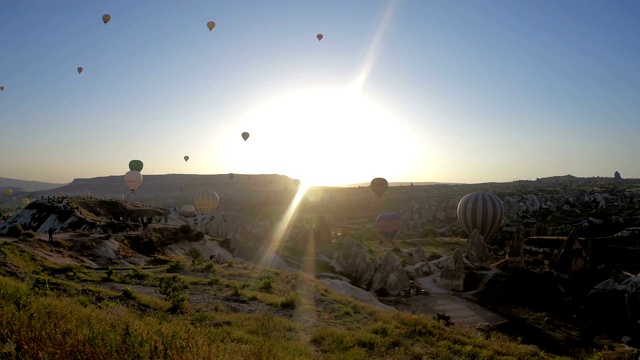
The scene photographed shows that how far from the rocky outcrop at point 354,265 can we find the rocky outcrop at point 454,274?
769 cm

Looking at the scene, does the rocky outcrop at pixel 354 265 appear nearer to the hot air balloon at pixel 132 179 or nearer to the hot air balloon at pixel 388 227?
the hot air balloon at pixel 388 227

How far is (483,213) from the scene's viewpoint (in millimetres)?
58312

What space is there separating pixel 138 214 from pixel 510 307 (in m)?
46.6

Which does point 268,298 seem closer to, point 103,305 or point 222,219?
point 103,305

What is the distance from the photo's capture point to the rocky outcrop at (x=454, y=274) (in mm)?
40469

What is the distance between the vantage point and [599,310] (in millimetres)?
32406

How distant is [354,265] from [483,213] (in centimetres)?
2645

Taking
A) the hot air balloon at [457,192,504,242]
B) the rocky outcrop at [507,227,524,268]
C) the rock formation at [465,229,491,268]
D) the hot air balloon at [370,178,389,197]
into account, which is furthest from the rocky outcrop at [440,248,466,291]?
the hot air balloon at [370,178,389,197]

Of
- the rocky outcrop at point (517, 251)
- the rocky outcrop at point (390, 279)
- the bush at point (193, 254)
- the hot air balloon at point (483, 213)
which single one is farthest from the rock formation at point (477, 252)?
the bush at point (193, 254)

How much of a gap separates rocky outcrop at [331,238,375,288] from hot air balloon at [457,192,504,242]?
23735 millimetres

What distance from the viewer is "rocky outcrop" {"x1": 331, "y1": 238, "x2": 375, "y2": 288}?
40750 mm

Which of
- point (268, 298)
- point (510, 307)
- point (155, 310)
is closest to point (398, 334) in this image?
point (268, 298)

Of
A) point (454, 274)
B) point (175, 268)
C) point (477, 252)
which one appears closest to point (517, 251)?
point (477, 252)

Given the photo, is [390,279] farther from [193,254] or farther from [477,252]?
[193,254]
